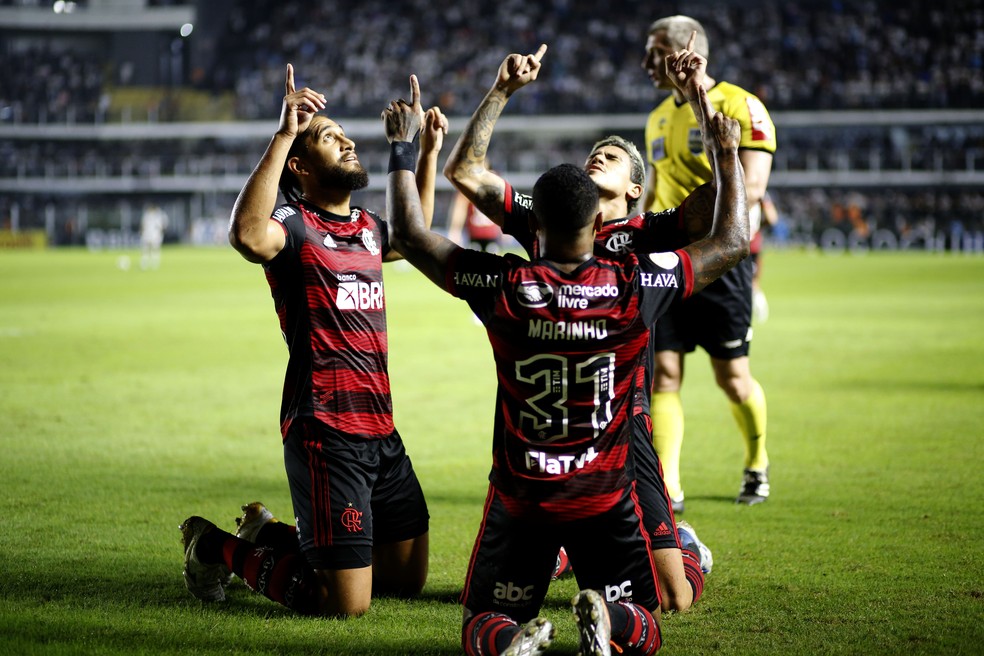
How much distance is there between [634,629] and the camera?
387 centimetres

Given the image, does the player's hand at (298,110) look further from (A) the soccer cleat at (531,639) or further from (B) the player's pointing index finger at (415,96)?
(A) the soccer cleat at (531,639)

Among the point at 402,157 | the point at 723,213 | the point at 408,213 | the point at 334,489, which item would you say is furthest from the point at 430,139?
the point at 334,489

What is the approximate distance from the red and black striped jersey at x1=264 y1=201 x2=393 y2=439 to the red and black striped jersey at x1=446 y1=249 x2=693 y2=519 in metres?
1.16

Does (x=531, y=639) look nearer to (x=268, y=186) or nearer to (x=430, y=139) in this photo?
(x=430, y=139)

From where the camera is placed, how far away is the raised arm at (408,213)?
387cm

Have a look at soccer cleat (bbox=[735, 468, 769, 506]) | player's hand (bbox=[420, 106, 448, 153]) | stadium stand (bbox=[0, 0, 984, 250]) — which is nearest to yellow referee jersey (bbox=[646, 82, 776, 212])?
soccer cleat (bbox=[735, 468, 769, 506])

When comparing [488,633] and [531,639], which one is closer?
[531,639]

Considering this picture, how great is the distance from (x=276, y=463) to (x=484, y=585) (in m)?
4.61

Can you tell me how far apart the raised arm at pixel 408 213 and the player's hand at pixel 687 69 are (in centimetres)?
97

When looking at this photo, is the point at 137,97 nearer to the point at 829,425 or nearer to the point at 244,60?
the point at 244,60

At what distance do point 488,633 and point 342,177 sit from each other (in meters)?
2.13

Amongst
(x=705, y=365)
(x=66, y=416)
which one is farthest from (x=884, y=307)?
(x=66, y=416)

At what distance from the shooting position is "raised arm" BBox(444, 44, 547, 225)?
425cm

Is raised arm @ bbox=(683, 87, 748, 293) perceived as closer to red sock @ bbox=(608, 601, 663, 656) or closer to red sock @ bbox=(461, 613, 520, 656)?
red sock @ bbox=(608, 601, 663, 656)
